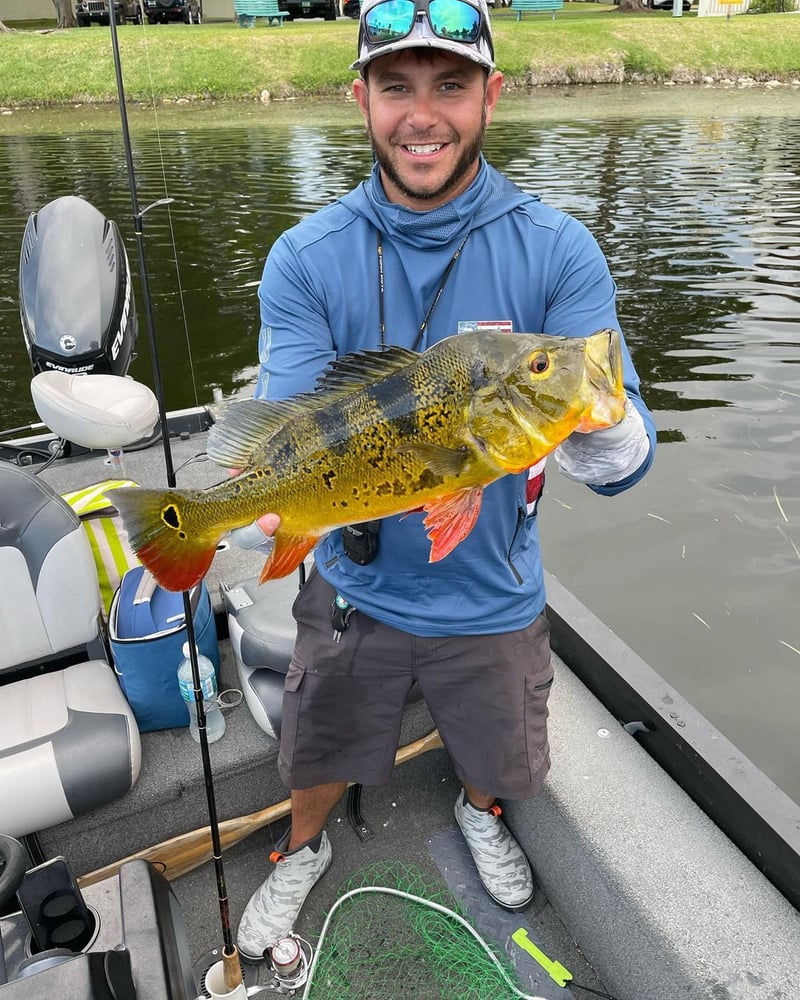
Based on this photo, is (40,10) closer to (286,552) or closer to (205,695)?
(205,695)

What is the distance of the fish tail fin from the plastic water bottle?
114 centimetres

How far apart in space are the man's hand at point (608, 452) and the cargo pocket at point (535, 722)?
879mm

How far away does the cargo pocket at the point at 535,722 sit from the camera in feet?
8.87

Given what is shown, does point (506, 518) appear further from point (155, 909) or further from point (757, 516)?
point (757, 516)

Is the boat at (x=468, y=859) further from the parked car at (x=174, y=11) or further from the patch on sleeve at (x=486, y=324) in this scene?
the parked car at (x=174, y=11)

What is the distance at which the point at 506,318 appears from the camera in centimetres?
234

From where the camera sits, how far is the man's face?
223 cm

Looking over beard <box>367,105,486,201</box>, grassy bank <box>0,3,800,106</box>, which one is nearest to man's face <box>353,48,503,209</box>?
beard <box>367,105,486,201</box>

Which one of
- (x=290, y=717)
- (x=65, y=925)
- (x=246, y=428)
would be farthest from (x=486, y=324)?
(x=65, y=925)

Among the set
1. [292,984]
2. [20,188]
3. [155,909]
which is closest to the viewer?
[155,909]

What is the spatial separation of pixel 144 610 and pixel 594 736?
1.88m

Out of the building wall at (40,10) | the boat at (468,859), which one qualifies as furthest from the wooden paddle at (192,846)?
the building wall at (40,10)

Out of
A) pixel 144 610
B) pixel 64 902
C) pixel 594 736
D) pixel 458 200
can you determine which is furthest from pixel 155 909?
pixel 458 200

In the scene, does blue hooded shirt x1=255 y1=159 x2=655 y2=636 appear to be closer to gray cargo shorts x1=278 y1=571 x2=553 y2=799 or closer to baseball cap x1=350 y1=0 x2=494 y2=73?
baseball cap x1=350 y1=0 x2=494 y2=73
